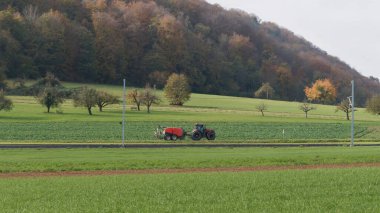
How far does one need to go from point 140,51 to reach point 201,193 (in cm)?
14057

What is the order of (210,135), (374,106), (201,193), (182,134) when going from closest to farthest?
(201,193)
(182,134)
(210,135)
(374,106)

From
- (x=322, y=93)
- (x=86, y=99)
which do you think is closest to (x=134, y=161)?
(x=86, y=99)

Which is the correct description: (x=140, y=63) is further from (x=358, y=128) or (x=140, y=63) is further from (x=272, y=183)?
(x=272, y=183)

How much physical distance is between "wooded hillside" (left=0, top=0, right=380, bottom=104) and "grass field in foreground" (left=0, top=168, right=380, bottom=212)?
108 m

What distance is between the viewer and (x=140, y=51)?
155 m

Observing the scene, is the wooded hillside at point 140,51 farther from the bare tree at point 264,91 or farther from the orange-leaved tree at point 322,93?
the orange-leaved tree at point 322,93

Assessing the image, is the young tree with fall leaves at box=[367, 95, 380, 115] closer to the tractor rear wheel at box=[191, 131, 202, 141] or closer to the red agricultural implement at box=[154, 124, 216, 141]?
the red agricultural implement at box=[154, 124, 216, 141]

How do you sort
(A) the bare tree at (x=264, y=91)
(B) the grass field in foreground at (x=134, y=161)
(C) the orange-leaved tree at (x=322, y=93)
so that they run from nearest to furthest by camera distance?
1. (B) the grass field in foreground at (x=134, y=161)
2. (C) the orange-leaved tree at (x=322, y=93)
3. (A) the bare tree at (x=264, y=91)

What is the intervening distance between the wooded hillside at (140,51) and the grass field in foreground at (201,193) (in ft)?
355

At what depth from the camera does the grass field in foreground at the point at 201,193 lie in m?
14.2

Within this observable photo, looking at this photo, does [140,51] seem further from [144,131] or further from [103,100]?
[144,131]

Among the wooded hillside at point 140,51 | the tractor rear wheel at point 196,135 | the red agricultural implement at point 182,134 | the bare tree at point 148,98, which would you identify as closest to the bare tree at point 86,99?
the bare tree at point 148,98

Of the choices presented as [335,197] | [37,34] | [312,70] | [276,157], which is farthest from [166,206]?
[312,70]

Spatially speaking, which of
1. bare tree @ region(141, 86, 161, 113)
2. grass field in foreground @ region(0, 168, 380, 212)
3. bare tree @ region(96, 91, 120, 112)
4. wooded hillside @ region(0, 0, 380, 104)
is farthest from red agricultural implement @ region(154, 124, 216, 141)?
wooded hillside @ region(0, 0, 380, 104)
